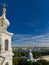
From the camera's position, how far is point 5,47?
9172 mm

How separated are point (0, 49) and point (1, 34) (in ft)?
2.40

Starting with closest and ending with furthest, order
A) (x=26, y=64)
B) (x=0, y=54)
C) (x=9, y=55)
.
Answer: (x=0, y=54)
(x=9, y=55)
(x=26, y=64)

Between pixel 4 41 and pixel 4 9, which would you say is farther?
pixel 4 9

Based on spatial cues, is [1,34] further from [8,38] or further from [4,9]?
[4,9]

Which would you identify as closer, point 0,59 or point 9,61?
point 0,59

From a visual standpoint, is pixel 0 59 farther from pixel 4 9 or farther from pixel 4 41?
pixel 4 9

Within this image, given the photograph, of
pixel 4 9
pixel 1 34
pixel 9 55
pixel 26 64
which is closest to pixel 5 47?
pixel 9 55

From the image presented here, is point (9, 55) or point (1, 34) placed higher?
point (1, 34)

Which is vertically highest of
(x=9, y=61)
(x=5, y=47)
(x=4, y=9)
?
(x=4, y=9)

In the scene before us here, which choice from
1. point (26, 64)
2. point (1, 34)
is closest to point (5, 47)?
point (1, 34)

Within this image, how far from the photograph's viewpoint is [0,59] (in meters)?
8.40

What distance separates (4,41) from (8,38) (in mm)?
437

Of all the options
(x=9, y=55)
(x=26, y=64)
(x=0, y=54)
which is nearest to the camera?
(x=0, y=54)

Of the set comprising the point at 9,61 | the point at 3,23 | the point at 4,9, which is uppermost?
the point at 4,9
